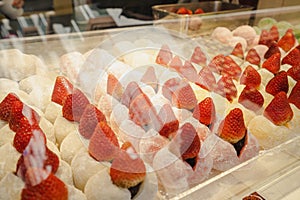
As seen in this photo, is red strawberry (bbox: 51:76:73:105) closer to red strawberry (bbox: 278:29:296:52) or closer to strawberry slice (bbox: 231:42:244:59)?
strawberry slice (bbox: 231:42:244:59)

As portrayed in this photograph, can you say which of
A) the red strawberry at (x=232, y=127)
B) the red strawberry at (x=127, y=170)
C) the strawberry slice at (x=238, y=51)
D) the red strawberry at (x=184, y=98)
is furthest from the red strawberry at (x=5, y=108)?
the strawberry slice at (x=238, y=51)

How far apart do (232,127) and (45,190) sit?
1.81ft

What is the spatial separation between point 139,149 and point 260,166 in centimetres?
40

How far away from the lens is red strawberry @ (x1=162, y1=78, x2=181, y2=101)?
105 cm

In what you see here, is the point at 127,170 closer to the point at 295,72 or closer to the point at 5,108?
the point at 5,108

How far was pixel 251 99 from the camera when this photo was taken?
44.8 inches

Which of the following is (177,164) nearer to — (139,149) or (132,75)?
(139,149)

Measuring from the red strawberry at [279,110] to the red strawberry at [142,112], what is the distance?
1.36 ft

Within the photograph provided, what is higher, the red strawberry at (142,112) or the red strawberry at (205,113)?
the red strawberry at (142,112)

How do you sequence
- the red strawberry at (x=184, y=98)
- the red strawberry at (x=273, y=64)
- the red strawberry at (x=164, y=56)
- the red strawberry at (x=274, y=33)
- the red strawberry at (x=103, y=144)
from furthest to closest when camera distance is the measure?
the red strawberry at (x=274, y=33)
the red strawberry at (x=273, y=64)
the red strawberry at (x=164, y=56)
the red strawberry at (x=184, y=98)
the red strawberry at (x=103, y=144)

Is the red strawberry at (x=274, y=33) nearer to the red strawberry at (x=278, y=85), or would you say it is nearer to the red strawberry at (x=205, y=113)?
the red strawberry at (x=278, y=85)

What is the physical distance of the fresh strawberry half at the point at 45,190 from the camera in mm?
669

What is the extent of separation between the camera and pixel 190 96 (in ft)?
3.41

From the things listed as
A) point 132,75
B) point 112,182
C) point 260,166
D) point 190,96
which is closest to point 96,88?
point 132,75
